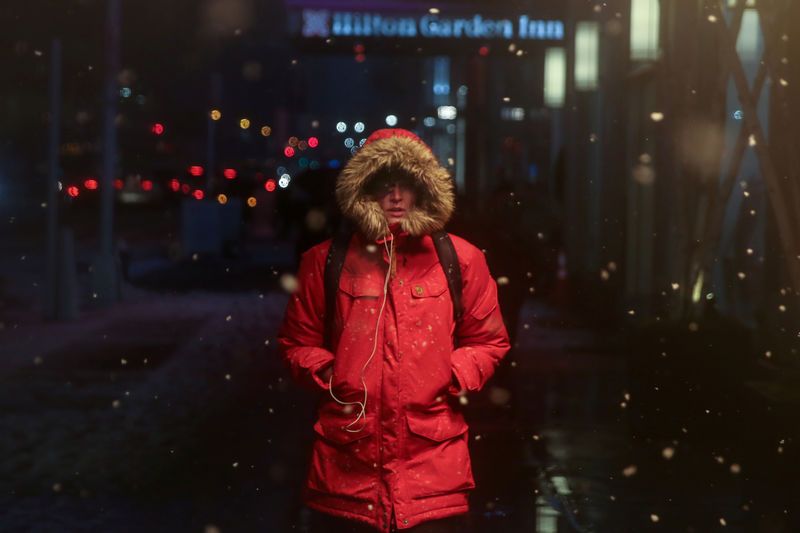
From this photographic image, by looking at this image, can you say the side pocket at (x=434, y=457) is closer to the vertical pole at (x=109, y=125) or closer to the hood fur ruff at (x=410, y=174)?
the hood fur ruff at (x=410, y=174)

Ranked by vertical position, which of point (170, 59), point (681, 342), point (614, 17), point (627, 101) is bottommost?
point (681, 342)

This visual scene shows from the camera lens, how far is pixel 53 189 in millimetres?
16203

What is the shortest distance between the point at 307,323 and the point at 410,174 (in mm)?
638

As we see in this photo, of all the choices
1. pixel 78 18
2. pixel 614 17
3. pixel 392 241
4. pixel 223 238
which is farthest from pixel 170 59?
pixel 392 241

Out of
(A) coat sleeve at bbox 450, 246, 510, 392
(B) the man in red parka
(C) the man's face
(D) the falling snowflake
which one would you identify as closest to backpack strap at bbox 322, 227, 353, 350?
(B) the man in red parka

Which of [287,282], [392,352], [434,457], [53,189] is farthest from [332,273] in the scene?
[287,282]

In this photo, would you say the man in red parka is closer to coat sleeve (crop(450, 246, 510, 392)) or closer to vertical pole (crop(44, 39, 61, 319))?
coat sleeve (crop(450, 246, 510, 392))

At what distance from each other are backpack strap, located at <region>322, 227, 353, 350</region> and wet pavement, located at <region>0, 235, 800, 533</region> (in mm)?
2191

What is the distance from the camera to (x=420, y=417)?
417 centimetres

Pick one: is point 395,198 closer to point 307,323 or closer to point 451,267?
point 451,267

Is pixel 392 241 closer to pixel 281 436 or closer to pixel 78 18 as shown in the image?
pixel 281 436

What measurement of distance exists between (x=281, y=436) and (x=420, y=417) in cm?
461

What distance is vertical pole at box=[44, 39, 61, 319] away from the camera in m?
15.8

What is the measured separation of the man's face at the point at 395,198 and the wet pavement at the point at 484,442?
7.99 feet
